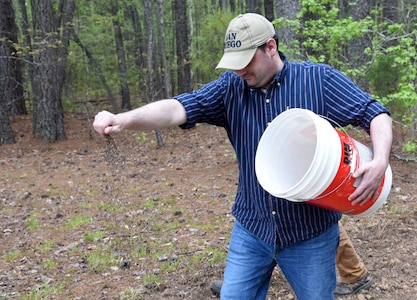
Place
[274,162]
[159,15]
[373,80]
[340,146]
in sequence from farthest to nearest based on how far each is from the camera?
[159,15] → [373,80] → [274,162] → [340,146]

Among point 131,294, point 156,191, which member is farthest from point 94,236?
point 156,191

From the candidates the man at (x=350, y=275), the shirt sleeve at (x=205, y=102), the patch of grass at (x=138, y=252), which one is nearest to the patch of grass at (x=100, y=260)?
the patch of grass at (x=138, y=252)

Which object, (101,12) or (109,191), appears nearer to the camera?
(109,191)

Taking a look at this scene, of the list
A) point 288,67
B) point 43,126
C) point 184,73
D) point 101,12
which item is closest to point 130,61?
point 101,12

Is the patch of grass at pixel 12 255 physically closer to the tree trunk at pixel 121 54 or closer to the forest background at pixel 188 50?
the forest background at pixel 188 50

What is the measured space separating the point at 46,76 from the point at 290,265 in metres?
10.9

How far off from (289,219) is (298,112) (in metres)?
0.57

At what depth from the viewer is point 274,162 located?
2301 mm

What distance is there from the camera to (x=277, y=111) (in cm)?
233

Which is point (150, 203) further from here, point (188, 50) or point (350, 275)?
point (188, 50)

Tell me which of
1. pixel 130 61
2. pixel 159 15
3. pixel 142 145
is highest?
pixel 159 15

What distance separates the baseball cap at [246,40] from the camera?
223cm

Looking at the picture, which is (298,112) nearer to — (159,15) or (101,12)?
(159,15)

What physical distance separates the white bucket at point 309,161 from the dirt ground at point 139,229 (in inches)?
31.8
